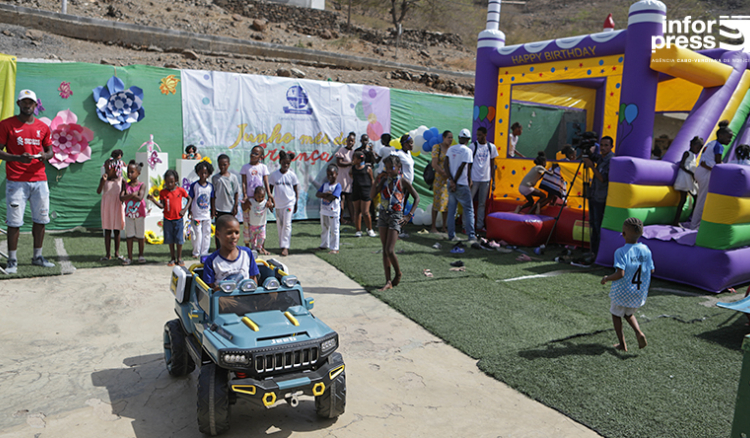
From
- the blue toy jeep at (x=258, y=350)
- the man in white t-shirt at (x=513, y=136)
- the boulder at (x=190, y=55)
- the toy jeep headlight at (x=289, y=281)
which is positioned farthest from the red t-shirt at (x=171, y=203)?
the boulder at (x=190, y=55)

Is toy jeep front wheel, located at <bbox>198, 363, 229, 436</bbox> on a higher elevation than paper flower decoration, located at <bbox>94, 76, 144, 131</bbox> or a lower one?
lower

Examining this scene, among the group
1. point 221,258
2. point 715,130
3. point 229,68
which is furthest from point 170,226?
point 229,68

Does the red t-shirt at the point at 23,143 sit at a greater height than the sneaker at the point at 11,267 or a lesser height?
greater

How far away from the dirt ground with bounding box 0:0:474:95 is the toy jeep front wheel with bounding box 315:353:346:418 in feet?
51.8

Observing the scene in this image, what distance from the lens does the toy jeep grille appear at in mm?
3180

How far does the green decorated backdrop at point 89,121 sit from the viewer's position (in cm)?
896

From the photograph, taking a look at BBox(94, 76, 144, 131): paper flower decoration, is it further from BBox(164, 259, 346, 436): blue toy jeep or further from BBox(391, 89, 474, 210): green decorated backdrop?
BBox(164, 259, 346, 436): blue toy jeep

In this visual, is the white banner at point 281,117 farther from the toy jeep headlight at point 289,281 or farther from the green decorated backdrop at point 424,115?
the toy jeep headlight at point 289,281

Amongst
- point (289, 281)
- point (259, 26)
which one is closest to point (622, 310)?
point (289, 281)

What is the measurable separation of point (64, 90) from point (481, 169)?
750 cm

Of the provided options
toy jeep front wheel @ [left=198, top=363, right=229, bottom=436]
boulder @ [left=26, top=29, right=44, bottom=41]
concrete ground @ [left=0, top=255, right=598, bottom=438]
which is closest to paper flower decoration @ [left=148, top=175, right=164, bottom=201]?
concrete ground @ [left=0, top=255, right=598, bottom=438]

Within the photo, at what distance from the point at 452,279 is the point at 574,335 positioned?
7.39 ft

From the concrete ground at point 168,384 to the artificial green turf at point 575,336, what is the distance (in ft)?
0.85

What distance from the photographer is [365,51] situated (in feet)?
92.8
